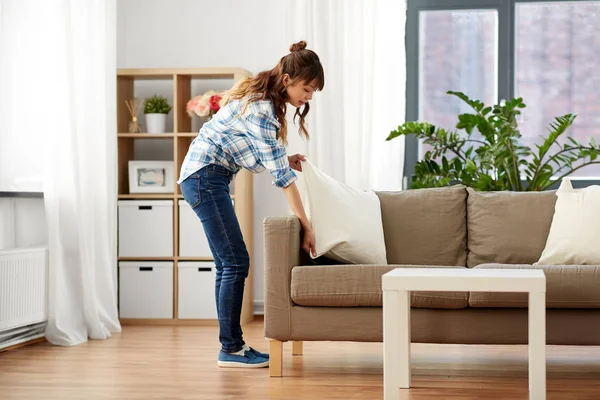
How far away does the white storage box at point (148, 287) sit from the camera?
5195 millimetres

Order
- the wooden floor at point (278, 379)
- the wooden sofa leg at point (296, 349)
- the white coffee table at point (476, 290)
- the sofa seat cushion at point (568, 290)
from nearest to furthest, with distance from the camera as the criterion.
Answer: the white coffee table at point (476, 290), the wooden floor at point (278, 379), the sofa seat cushion at point (568, 290), the wooden sofa leg at point (296, 349)

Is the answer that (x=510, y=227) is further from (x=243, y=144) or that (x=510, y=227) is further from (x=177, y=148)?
(x=177, y=148)

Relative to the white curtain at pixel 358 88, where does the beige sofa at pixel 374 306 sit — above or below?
below

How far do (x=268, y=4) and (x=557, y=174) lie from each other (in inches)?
80.7

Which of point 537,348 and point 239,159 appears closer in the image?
point 537,348

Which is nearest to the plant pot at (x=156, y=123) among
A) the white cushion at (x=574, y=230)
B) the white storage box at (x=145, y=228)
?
the white storage box at (x=145, y=228)

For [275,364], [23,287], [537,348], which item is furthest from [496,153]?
[23,287]

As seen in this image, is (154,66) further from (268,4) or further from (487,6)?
(487,6)

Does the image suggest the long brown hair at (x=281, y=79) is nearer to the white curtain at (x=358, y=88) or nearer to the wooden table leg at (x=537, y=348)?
the wooden table leg at (x=537, y=348)

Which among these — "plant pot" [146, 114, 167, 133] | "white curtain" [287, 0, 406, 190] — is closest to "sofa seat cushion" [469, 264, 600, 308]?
"white curtain" [287, 0, 406, 190]

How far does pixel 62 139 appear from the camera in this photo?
4.52m

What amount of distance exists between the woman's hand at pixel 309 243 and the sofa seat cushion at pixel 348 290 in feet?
0.55

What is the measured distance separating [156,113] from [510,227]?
7.76ft

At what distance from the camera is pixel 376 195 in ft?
13.2
